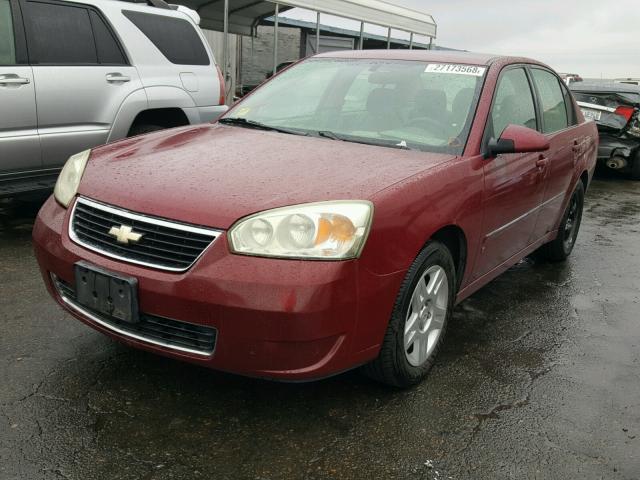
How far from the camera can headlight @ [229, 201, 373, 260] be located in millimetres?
2211

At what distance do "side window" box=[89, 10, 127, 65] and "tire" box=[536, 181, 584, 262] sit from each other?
3.88 m

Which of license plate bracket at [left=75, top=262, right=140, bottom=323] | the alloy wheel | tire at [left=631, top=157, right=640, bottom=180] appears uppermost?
license plate bracket at [left=75, top=262, right=140, bottom=323]

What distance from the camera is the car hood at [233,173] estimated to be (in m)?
2.33

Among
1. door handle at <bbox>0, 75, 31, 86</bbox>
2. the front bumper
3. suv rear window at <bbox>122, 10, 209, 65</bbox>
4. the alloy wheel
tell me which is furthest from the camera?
suv rear window at <bbox>122, 10, 209, 65</bbox>

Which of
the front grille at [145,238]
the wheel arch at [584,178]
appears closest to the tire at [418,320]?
the front grille at [145,238]

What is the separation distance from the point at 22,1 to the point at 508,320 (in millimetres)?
4237

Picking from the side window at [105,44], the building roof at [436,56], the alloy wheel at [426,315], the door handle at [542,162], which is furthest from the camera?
the side window at [105,44]

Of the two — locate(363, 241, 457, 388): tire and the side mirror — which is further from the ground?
the side mirror

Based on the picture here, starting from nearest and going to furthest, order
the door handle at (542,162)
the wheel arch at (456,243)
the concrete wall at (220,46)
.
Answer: the wheel arch at (456,243)
the door handle at (542,162)
the concrete wall at (220,46)

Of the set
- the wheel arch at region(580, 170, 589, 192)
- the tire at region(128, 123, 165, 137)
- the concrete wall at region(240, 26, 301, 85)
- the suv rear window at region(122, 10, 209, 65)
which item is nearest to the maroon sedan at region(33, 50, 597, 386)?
the wheel arch at region(580, 170, 589, 192)

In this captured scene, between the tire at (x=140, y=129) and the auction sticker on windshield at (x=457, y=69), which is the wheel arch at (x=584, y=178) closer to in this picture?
the auction sticker on windshield at (x=457, y=69)

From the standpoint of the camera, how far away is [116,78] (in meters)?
5.15

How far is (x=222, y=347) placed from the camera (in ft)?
7.39

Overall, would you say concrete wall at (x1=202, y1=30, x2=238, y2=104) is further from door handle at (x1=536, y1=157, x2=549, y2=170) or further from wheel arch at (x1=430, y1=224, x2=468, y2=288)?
wheel arch at (x1=430, y1=224, x2=468, y2=288)
